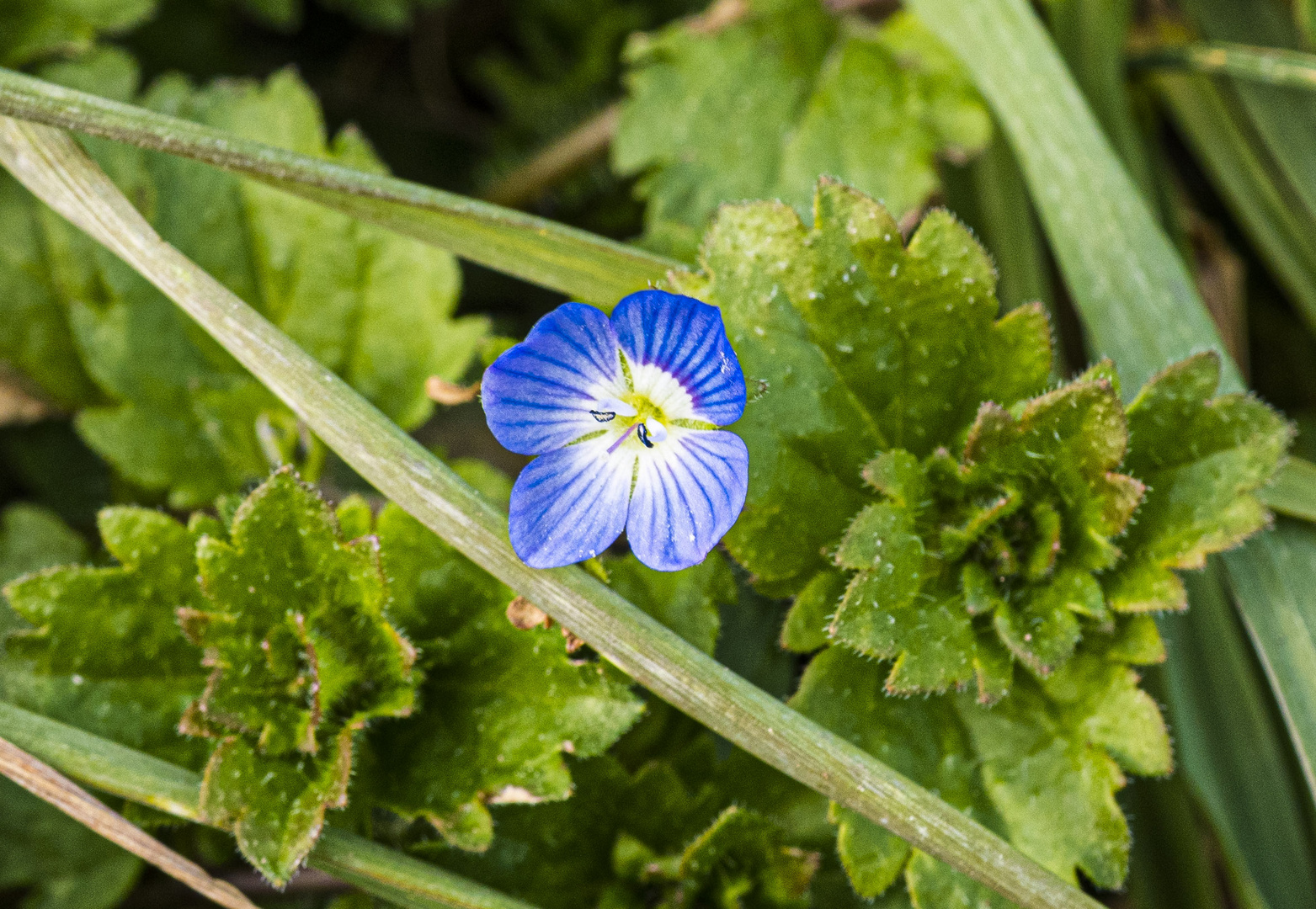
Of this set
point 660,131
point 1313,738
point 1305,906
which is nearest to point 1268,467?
point 1313,738

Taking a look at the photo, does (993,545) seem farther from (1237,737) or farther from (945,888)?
(1237,737)

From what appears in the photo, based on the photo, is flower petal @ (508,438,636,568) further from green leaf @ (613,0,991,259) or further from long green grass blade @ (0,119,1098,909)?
green leaf @ (613,0,991,259)

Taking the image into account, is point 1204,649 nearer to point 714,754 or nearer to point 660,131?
point 714,754

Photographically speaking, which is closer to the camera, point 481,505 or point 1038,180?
point 481,505

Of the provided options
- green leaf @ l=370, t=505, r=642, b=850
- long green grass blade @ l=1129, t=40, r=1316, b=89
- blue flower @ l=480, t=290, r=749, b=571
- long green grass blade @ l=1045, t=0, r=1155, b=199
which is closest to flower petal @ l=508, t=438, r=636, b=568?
blue flower @ l=480, t=290, r=749, b=571

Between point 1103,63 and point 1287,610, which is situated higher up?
point 1103,63

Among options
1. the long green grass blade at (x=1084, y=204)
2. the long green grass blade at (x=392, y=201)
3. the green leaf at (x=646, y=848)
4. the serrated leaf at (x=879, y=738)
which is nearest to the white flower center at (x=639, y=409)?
the long green grass blade at (x=392, y=201)

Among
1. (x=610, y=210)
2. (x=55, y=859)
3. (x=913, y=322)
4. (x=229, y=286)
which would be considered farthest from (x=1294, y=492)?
(x=55, y=859)
